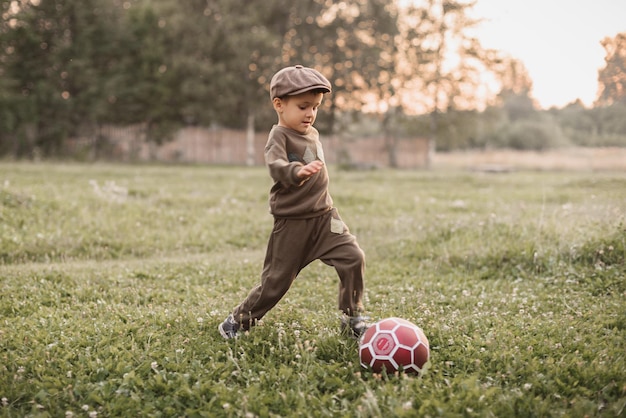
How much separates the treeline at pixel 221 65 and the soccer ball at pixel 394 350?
2629cm

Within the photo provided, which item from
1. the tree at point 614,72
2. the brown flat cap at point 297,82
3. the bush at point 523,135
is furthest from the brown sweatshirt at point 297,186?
the bush at point 523,135

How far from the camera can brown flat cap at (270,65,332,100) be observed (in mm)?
4238

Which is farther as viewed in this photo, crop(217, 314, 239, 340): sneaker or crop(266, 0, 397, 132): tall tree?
crop(266, 0, 397, 132): tall tree

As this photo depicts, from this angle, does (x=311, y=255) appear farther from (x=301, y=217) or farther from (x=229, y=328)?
(x=229, y=328)

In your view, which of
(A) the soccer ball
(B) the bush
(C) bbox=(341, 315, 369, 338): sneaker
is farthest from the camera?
(B) the bush

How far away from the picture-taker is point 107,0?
3022 cm

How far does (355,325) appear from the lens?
477 cm

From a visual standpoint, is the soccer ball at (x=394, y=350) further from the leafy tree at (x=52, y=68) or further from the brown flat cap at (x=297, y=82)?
the leafy tree at (x=52, y=68)

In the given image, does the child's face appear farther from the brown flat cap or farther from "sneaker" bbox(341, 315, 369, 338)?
"sneaker" bbox(341, 315, 369, 338)

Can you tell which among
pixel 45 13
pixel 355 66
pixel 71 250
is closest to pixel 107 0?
pixel 45 13

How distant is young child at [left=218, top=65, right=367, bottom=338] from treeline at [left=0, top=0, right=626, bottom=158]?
2609cm

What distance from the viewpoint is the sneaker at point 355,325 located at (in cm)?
475

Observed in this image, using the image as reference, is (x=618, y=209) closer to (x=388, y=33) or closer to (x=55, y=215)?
(x=55, y=215)

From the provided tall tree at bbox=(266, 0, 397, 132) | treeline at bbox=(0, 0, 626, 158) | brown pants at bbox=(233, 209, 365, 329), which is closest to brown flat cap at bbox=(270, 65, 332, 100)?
brown pants at bbox=(233, 209, 365, 329)
